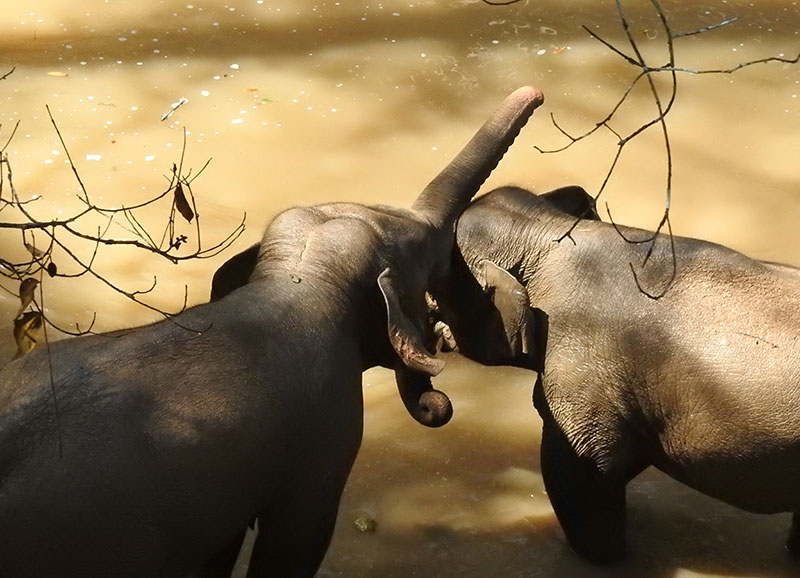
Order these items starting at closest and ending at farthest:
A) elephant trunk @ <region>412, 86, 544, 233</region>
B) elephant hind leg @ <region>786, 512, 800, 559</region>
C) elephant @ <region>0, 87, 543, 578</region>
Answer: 1. elephant @ <region>0, 87, 543, 578</region>
2. elephant trunk @ <region>412, 86, 544, 233</region>
3. elephant hind leg @ <region>786, 512, 800, 559</region>

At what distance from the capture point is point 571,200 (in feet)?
17.4

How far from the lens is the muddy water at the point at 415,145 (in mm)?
5281

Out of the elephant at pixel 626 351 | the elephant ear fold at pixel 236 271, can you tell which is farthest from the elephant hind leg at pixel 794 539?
the elephant ear fold at pixel 236 271

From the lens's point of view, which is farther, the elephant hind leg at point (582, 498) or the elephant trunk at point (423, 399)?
the elephant hind leg at point (582, 498)

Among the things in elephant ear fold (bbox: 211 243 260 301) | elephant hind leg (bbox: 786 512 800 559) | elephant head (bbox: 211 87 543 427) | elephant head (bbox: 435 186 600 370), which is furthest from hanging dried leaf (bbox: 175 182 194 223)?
elephant hind leg (bbox: 786 512 800 559)

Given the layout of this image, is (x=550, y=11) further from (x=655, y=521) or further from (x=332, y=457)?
(x=332, y=457)

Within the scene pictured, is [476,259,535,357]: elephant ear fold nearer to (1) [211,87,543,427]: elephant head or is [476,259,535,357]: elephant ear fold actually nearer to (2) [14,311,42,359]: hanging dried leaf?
(1) [211,87,543,427]: elephant head

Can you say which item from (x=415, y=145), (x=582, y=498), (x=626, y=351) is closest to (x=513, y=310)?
(x=626, y=351)

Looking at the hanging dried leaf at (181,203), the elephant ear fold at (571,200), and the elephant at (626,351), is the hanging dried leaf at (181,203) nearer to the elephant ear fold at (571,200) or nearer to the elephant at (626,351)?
the elephant at (626,351)

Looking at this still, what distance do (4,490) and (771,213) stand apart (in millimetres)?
4949

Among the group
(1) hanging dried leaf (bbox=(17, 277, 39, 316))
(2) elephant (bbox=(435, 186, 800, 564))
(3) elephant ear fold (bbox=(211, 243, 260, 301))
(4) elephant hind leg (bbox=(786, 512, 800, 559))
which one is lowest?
(4) elephant hind leg (bbox=(786, 512, 800, 559))

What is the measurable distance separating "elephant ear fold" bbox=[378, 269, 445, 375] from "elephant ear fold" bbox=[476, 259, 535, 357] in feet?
1.55

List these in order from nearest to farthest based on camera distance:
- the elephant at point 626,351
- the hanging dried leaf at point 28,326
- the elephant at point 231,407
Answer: the hanging dried leaf at point 28,326, the elephant at point 231,407, the elephant at point 626,351

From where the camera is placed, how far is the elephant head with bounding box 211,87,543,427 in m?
4.37
